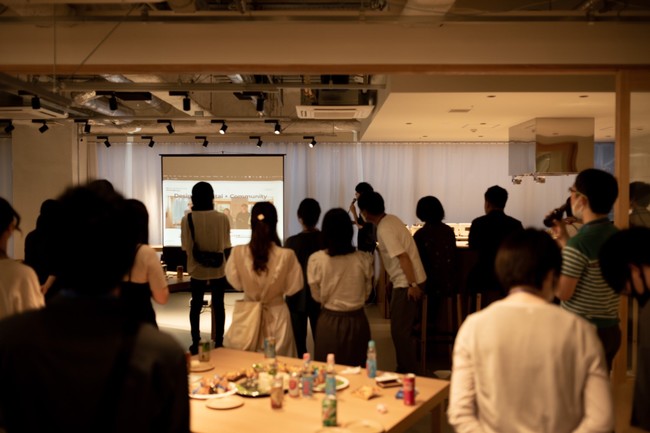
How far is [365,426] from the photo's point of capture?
102 inches

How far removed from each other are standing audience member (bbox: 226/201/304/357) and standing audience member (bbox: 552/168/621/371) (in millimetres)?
1585

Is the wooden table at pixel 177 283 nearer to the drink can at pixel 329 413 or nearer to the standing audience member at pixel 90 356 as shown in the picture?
the drink can at pixel 329 413

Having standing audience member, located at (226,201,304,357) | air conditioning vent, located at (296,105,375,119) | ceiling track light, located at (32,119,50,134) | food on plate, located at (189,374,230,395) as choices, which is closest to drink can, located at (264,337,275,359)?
standing audience member, located at (226,201,304,357)

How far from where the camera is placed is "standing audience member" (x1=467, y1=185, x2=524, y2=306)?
5246 millimetres

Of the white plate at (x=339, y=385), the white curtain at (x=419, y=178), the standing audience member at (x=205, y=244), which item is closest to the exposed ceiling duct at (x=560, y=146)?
the white curtain at (x=419, y=178)

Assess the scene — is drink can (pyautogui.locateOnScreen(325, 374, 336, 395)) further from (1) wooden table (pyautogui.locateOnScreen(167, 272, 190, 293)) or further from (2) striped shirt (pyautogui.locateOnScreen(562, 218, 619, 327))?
(1) wooden table (pyautogui.locateOnScreen(167, 272, 190, 293))

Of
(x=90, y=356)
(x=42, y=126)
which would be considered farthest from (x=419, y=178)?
(x=90, y=356)

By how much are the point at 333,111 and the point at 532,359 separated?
5496mm

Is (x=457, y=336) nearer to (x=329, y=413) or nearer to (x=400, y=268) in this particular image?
(x=329, y=413)

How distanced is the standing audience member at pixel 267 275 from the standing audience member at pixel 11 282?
1.21 meters

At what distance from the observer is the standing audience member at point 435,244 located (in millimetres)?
5410

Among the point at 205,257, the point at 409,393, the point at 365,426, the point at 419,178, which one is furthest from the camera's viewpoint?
the point at 419,178

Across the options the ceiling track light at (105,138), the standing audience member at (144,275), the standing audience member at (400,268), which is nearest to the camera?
the standing audience member at (144,275)

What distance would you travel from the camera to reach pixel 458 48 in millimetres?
4574
